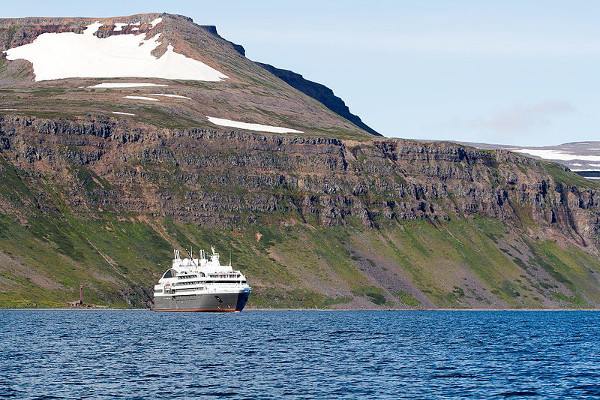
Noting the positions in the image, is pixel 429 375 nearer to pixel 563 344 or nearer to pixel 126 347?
pixel 126 347

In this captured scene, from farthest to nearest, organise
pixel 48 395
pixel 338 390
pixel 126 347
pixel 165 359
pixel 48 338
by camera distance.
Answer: pixel 48 338 → pixel 126 347 → pixel 165 359 → pixel 338 390 → pixel 48 395

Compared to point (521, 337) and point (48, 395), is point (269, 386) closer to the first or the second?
point (48, 395)

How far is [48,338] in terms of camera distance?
14612cm

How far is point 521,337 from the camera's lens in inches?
6629

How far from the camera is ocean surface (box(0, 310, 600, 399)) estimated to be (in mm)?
92688

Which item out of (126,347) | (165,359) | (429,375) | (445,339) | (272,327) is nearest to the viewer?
(429,375)

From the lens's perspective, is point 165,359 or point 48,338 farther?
point 48,338

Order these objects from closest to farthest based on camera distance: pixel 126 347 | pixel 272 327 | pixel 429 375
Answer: pixel 429 375, pixel 126 347, pixel 272 327

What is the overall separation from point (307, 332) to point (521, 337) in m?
32.5

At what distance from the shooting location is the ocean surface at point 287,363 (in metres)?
92.7

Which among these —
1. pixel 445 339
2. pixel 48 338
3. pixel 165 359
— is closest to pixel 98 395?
pixel 165 359

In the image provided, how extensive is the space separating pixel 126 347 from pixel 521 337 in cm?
6490

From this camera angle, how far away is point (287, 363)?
378 feet

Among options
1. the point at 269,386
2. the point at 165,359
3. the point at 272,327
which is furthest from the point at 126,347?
the point at 272,327
